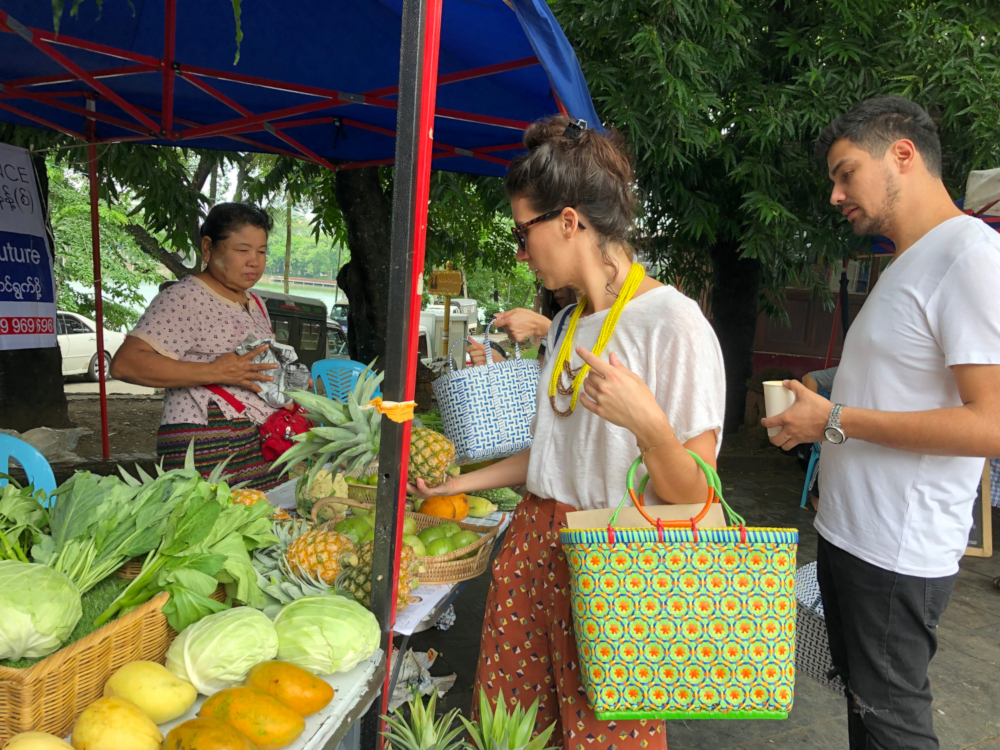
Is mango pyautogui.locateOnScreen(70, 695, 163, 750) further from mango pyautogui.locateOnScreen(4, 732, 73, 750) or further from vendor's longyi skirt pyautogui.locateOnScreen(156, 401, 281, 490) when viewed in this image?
vendor's longyi skirt pyautogui.locateOnScreen(156, 401, 281, 490)

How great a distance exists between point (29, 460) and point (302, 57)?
259 centimetres

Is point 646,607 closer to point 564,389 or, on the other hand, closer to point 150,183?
point 564,389

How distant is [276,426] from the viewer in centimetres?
315

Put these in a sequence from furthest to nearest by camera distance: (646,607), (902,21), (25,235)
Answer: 1. (902,21)
2. (25,235)
3. (646,607)

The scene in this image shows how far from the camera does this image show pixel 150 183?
7.08 meters

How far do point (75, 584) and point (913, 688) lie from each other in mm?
1995

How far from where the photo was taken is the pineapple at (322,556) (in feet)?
6.21

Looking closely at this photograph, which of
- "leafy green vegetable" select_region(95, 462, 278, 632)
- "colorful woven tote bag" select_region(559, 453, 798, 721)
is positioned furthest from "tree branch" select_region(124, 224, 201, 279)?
"colorful woven tote bag" select_region(559, 453, 798, 721)

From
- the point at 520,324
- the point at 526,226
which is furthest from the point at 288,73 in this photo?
the point at 526,226

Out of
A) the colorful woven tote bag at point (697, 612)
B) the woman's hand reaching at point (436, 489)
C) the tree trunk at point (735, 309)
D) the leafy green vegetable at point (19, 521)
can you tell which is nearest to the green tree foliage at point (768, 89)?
the tree trunk at point (735, 309)

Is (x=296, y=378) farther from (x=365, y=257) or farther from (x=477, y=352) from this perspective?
(x=365, y=257)

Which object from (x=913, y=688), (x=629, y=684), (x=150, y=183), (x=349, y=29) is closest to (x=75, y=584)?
(x=629, y=684)

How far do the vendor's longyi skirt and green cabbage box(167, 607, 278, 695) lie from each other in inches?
66.1

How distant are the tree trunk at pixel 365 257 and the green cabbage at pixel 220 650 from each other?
17.3 ft
